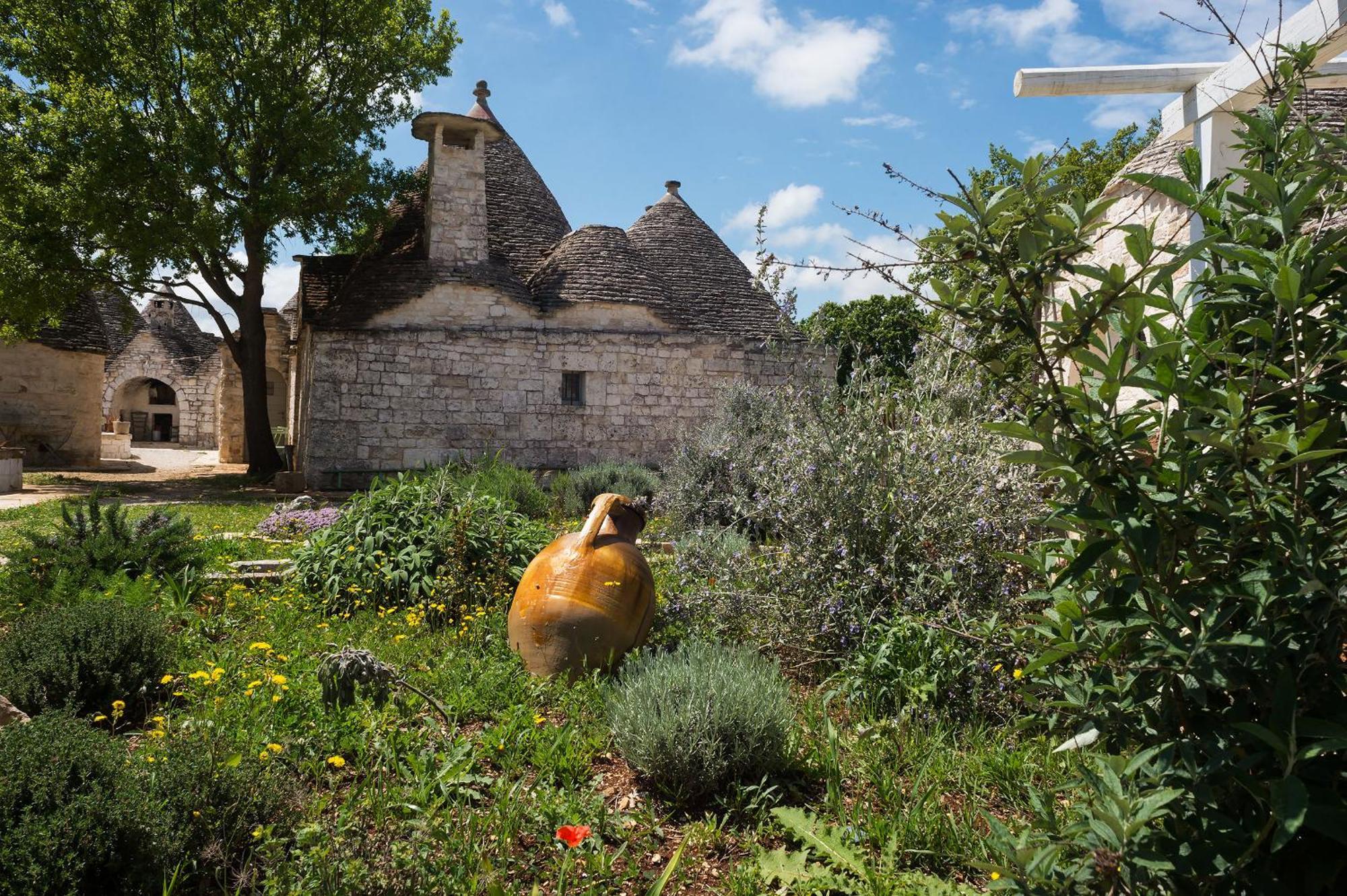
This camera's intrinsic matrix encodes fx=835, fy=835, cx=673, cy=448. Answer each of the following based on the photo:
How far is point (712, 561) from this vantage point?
203 inches

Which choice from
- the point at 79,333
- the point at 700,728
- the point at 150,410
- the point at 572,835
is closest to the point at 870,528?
the point at 700,728

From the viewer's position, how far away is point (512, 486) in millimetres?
9000

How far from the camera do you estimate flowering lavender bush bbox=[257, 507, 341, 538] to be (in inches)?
330

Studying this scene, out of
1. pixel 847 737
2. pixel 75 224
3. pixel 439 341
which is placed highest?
pixel 75 224

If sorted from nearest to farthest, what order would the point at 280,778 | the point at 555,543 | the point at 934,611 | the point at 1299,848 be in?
the point at 1299,848 → the point at 280,778 → the point at 934,611 → the point at 555,543

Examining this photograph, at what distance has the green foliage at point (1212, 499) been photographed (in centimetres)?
149

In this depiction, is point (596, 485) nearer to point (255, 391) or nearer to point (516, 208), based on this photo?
point (516, 208)

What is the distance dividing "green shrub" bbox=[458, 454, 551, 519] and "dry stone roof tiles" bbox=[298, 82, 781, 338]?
5.94m

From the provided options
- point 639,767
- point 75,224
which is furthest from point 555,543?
point 75,224

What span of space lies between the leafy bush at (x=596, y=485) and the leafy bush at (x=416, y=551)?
14.6 ft

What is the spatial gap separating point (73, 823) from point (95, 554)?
3.88 m

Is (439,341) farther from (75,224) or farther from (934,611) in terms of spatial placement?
(934,611)

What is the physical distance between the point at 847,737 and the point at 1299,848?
2.04 m

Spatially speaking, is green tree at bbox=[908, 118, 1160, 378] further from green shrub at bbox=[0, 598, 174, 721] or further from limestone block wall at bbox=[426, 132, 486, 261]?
limestone block wall at bbox=[426, 132, 486, 261]
